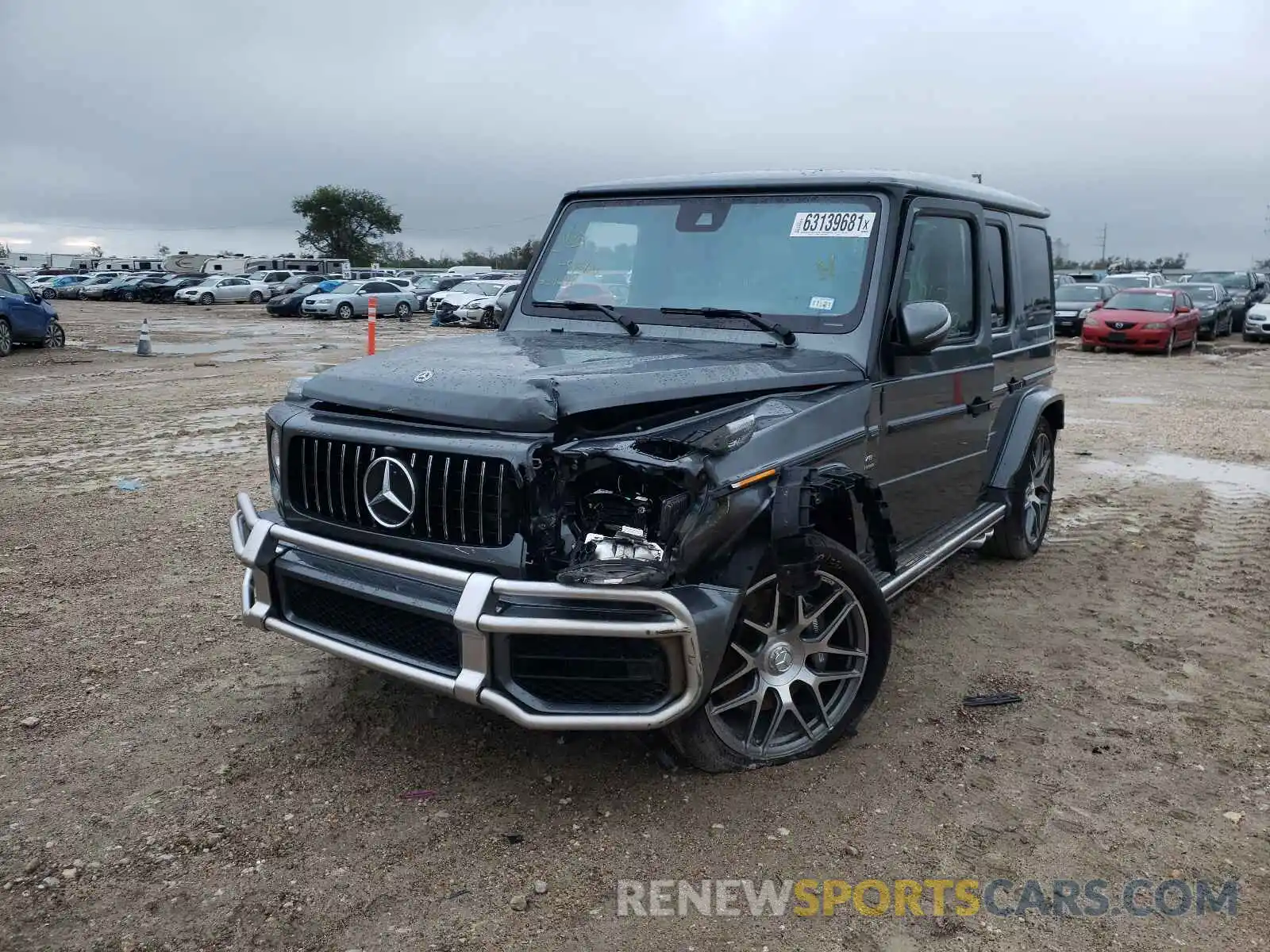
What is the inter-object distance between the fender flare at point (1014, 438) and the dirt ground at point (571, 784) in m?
0.65

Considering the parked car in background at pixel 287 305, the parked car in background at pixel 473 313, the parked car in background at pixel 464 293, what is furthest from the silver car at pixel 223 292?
the parked car in background at pixel 473 313

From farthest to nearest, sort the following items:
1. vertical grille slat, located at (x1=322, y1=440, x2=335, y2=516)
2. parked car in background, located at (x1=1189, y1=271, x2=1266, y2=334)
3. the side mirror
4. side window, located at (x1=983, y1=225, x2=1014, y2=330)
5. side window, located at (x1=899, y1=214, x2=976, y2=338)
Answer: parked car in background, located at (x1=1189, y1=271, x2=1266, y2=334)
side window, located at (x1=983, y1=225, x2=1014, y2=330)
side window, located at (x1=899, y1=214, x2=976, y2=338)
the side mirror
vertical grille slat, located at (x1=322, y1=440, x2=335, y2=516)

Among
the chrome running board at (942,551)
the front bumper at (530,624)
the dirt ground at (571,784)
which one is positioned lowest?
the dirt ground at (571,784)

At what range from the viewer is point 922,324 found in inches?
160

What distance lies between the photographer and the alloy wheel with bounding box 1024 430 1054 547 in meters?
6.12

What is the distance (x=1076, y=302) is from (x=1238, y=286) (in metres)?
8.71

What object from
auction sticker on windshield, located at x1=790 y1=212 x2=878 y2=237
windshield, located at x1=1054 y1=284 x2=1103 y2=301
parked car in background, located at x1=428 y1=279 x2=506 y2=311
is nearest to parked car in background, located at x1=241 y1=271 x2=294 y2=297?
parked car in background, located at x1=428 y1=279 x2=506 y2=311

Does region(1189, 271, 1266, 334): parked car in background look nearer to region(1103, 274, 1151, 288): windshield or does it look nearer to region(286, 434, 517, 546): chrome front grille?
region(1103, 274, 1151, 288): windshield

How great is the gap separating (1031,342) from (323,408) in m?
4.04

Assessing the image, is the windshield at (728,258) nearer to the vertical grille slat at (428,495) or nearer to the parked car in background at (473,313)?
the vertical grille slat at (428,495)

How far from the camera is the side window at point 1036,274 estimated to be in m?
5.78

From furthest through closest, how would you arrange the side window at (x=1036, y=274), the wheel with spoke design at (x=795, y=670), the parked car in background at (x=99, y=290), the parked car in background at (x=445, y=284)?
the parked car in background at (x=99, y=290) → the parked car in background at (x=445, y=284) → the side window at (x=1036, y=274) → the wheel with spoke design at (x=795, y=670)

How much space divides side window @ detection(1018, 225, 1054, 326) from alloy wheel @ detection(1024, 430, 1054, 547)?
70cm

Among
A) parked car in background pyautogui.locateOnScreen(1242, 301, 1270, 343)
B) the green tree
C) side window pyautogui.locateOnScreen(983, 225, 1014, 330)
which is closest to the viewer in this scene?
side window pyautogui.locateOnScreen(983, 225, 1014, 330)
